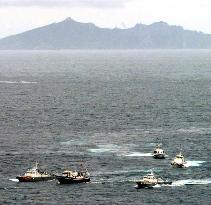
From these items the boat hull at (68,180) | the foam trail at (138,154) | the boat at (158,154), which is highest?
the boat at (158,154)

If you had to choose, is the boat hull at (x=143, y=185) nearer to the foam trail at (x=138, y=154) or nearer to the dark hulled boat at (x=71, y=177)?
the dark hulled boat at (x=71, y=177)

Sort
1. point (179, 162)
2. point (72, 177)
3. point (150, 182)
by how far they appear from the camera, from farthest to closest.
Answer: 1. point (179, 162)
2. point (72, 177)
3. point (150, 182)

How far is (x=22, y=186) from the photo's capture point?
538 feet

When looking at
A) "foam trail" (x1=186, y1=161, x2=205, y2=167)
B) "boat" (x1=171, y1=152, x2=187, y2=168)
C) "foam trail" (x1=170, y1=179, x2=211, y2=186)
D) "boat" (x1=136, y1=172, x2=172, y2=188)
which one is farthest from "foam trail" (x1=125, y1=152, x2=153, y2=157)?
"boat" (x1=136, y1=172, x2=172, y2=188)

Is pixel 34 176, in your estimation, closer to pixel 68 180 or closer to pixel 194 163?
pixel 68 180

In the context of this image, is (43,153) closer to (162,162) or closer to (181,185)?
(162,162)

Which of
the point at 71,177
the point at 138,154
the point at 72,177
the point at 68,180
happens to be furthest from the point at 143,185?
the point at 138,154

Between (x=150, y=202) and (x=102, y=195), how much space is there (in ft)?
35.3

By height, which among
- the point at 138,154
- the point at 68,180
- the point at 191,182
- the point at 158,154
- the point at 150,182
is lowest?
the point at 68,180

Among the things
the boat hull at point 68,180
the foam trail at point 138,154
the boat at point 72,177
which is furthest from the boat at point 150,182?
the foam trail at point 138,154

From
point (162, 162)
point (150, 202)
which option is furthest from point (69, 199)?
point (162, 162)

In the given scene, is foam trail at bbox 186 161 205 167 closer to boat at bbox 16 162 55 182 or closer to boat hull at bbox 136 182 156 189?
boat hull at bbox 136 182 156 189

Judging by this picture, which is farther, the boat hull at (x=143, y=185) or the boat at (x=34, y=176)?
the boat at (x=34, y=176)

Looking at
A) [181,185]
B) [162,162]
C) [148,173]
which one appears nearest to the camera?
[181,185]
